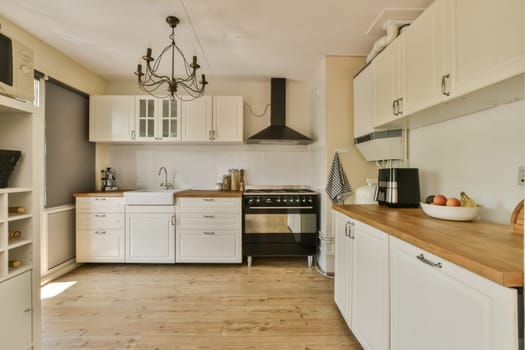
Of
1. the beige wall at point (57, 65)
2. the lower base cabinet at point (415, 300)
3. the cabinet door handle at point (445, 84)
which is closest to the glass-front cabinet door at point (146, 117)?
the beige wall at point (57, 65)

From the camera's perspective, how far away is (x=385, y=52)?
6.53ft

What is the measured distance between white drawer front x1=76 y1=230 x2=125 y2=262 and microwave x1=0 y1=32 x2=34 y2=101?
6.73 ft

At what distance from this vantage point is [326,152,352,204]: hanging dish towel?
8.69 ft

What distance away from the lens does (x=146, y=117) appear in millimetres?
3252

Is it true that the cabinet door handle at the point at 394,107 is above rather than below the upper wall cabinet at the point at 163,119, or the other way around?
below

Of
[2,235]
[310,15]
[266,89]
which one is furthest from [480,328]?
[266,89]

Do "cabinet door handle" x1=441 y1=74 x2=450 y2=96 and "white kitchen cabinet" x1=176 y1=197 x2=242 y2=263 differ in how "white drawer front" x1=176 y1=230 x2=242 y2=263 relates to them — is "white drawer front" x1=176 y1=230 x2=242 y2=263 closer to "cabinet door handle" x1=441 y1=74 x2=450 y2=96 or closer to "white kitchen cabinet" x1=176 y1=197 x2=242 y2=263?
"white kitchen cabinet" x1=176 y1=197 x2=242 y2=263

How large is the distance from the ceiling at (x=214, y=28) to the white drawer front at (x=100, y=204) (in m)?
1.62

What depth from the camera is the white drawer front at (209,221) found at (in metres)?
3.00

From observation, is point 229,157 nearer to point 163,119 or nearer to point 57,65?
point 163,119

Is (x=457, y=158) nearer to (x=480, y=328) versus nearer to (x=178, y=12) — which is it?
(x=480, y=328)

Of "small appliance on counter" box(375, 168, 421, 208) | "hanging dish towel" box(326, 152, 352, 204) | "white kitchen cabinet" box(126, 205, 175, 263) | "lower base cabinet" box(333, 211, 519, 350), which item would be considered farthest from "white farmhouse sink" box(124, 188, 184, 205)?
"small appliance on counter" box(375, 168, 421, 208)

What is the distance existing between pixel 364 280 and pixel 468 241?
0.64m

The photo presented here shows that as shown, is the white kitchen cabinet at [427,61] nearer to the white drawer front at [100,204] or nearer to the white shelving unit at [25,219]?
the white shelving unit at [25,219]
